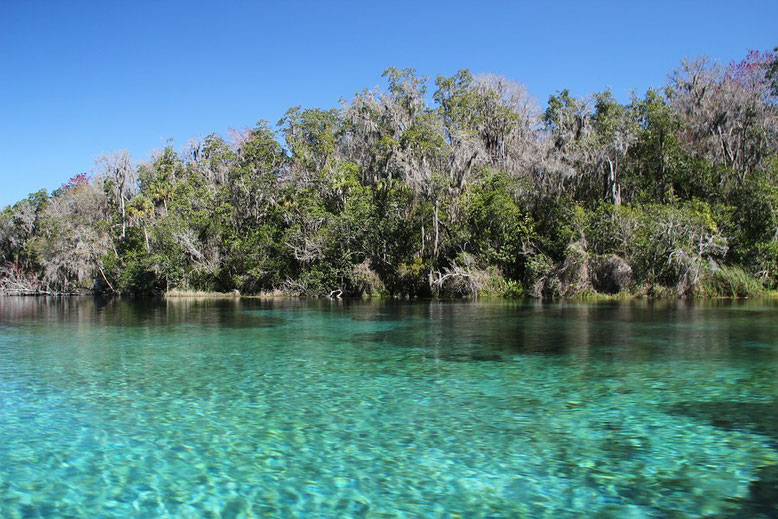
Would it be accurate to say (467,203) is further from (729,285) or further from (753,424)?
(753,424)

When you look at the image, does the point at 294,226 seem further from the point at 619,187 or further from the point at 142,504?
the point at 142,504

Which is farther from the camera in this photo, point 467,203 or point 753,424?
point 467,203

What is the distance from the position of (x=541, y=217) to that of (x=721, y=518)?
34795 mm

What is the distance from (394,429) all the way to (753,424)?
184 inches

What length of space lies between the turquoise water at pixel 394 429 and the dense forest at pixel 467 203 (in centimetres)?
2029

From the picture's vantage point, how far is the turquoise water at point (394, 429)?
5613 millimetres

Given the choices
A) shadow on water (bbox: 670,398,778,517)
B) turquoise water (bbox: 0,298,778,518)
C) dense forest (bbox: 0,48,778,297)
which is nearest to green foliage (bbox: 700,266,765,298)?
dense forest (bbox: 0,48,778,297)

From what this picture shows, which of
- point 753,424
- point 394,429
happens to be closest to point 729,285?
point 753,424

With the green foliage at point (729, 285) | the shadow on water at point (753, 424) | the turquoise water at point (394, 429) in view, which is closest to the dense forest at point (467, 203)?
the green foliage at point (729, 285)

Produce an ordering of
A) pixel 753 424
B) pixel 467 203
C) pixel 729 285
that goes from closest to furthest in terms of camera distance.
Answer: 1. pixel 753 424
2. pixel 729 285
3. pixel 467 203

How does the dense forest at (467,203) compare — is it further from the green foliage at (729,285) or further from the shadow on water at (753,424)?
the shadow on water at (753,424)

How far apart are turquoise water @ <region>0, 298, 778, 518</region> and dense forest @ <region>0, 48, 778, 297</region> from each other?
→ 2029 cm

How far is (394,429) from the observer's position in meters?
7.72

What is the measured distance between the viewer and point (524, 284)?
37.7 meters
